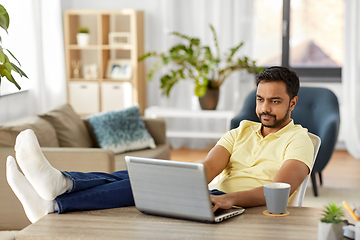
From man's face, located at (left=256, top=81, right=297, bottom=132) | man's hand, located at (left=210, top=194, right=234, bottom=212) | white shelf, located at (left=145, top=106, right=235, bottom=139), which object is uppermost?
man's face, located at (left=256, top=81, right=297, bottom=132)

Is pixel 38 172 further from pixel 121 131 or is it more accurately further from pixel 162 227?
pixel 121 131

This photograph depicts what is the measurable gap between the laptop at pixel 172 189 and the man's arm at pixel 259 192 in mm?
46

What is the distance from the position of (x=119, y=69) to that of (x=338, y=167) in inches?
97.2

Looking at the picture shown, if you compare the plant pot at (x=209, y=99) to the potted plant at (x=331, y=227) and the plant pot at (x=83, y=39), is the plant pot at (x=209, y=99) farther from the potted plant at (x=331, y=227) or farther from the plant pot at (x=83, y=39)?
the potted plant at (x=331, y=227)

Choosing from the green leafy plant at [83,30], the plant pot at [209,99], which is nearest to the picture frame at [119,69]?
the green leafy plant at [83,30]

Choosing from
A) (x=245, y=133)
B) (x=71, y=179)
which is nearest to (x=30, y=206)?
(x=71, y=179)

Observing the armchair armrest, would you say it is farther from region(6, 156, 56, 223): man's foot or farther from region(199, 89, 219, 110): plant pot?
region(6, 156, 56, 223): man's foot

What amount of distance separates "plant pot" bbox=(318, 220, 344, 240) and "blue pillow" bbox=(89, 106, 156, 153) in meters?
2.32

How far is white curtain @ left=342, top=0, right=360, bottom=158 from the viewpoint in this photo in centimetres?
480

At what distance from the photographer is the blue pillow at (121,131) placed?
3.31 meters

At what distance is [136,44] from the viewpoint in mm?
4910

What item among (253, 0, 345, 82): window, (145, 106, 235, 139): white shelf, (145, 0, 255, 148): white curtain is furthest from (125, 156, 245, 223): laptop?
(253, 0, 345, 82): window

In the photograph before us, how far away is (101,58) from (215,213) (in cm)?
387

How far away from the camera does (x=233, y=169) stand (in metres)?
1.85
